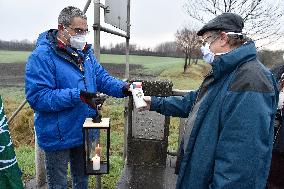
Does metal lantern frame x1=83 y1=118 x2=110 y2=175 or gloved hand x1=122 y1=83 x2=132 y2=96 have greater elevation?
gloved hand x1=122 y1=83 x2=132 y2=96

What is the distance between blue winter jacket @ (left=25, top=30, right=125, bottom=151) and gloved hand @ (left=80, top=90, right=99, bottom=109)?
4cm

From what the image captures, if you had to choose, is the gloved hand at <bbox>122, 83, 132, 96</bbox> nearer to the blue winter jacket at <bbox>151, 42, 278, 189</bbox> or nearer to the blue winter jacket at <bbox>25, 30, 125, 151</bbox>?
the blue winter jacket at <bbox>25, 30, 125, 151</bbox>

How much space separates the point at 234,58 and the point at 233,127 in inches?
17.4

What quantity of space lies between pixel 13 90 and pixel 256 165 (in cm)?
1764

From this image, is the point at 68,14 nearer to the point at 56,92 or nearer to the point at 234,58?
the point at 56,92

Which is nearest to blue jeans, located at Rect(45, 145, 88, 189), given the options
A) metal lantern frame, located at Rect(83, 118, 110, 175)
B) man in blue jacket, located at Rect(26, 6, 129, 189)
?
man in blue jacket, located at Rect(26, 6, 129, 189)

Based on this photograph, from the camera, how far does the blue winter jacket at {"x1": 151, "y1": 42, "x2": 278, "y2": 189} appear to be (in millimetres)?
1823

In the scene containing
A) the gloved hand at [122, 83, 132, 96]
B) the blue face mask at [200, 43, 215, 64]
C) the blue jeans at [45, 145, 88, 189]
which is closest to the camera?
the blue face mask at [200, 43, 215, 64]

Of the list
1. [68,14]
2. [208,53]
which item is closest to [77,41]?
[68,14]

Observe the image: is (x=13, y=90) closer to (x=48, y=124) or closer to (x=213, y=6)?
(x=213, y=6)

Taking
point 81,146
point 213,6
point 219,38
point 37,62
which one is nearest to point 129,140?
point 81,146

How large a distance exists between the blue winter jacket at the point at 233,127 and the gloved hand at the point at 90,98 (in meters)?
0.87

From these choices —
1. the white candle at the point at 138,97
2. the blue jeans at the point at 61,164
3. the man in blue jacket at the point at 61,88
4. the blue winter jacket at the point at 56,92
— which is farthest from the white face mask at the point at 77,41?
the blue jeans at the point at 61,164

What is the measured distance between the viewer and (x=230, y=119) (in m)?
1.87
